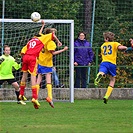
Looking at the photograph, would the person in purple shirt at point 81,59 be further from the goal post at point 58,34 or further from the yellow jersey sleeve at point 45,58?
the yellow jersey sleeve at point 45,58

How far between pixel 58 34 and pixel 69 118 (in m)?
6.28

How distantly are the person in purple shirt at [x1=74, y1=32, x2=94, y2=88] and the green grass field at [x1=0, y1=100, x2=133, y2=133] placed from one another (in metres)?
2.62

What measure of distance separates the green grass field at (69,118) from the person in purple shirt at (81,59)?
8.58ft

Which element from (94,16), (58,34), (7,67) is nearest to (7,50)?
(7,67)

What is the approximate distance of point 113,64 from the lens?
16.2 meters

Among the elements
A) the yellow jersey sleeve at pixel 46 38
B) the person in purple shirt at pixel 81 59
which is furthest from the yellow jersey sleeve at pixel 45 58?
the person in purple shirt at pixel 81 59

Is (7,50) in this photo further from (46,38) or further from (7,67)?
(46,38)

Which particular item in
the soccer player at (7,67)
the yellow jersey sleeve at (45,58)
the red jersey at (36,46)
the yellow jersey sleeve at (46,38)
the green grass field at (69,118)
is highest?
the yellow jersey sleeve at (46,38)

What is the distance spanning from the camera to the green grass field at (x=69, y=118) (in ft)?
35.2

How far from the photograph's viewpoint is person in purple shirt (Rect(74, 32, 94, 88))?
752 inches

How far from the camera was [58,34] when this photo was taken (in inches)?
734

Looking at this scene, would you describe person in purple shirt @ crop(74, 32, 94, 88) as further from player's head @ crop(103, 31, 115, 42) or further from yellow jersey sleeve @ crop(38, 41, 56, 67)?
yellow jersey sleeve @ crop(38, 41, 56, 67)

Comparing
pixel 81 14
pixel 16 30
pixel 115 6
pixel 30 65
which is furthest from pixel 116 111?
pixel 115 6

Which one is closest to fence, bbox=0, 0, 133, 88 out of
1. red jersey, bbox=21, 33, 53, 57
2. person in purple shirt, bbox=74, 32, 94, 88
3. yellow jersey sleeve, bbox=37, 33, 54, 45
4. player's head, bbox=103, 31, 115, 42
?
person in purple shirt, bbox=74, 32, 94, 88
